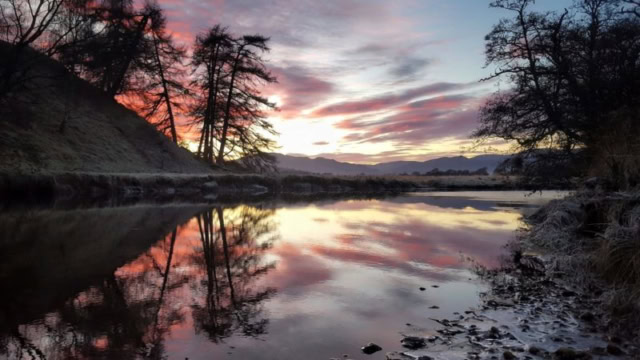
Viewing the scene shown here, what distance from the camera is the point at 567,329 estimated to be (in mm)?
5125

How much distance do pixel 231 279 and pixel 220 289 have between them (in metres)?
0.74

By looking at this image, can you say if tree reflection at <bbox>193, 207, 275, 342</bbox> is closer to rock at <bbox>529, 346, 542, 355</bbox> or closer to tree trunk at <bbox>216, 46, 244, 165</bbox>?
rock at <bbox>529, 346, 542, 355</bbox>

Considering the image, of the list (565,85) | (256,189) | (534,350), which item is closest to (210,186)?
(256,189)

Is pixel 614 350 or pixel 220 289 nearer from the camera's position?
pixel 614 350

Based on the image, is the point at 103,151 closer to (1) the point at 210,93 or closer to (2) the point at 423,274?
(1) the point at 210,93

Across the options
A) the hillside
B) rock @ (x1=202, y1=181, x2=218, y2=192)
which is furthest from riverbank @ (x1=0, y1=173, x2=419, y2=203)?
the hillside

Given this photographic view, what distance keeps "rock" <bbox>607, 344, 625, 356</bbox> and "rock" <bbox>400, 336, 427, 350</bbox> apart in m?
1.83

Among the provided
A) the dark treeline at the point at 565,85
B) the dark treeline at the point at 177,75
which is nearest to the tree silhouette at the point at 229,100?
the dark treeline at the point at 177,75

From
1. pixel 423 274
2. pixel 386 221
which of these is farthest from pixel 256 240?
pixel 386 221

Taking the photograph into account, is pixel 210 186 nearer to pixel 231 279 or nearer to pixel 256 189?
pixel 256 189

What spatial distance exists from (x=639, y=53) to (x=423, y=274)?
1331 cm

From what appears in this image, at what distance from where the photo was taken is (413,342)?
480cm

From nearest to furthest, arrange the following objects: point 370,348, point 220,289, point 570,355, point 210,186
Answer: point 570,355 → point 370,348 → point 220,289 → point 210,186

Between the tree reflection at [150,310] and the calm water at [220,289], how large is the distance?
0.02 metres
